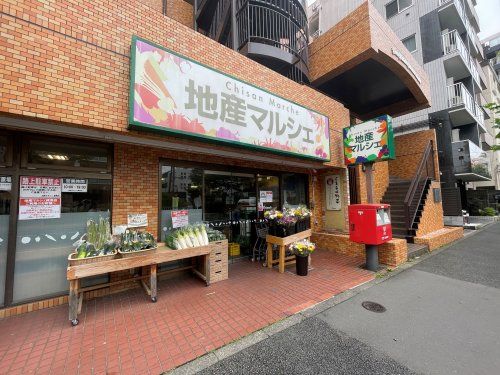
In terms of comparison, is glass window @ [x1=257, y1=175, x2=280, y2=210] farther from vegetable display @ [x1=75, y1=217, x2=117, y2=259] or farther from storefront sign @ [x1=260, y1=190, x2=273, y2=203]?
vegetable display @ [x1=75, y1=217, x2=117, y2=259]

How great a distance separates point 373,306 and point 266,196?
448 cm

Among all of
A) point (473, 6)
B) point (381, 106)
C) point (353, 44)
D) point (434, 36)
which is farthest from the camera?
point (473, 6)

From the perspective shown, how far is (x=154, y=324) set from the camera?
3510 millimetres

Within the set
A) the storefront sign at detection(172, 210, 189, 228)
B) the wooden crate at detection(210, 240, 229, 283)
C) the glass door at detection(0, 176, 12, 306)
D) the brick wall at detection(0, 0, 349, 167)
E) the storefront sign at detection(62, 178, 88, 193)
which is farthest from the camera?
the storefront sign at detection(172, 210, 189, 228)

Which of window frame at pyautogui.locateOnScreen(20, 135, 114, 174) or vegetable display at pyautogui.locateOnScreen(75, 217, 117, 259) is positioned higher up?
window frame at pyautogui.locateOnScreen(20, 135, 114, 174)

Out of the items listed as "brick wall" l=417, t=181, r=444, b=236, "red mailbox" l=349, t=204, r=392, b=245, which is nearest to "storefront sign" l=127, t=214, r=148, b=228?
"red mailbox" l=349, t=204, r=392, b=245

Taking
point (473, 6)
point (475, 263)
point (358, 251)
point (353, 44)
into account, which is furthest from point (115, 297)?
point (473, 6)

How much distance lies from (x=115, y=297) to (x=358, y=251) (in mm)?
6615

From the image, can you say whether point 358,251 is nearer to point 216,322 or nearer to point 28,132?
point 216,322

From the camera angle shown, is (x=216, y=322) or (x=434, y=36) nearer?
(x=216, y=322)

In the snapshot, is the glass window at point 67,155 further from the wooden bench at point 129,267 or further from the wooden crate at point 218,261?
the wooden crate at point 218,261

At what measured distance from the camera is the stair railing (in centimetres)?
820

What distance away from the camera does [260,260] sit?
686cm

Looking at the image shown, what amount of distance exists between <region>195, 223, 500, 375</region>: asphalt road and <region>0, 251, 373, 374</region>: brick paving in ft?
1.50
